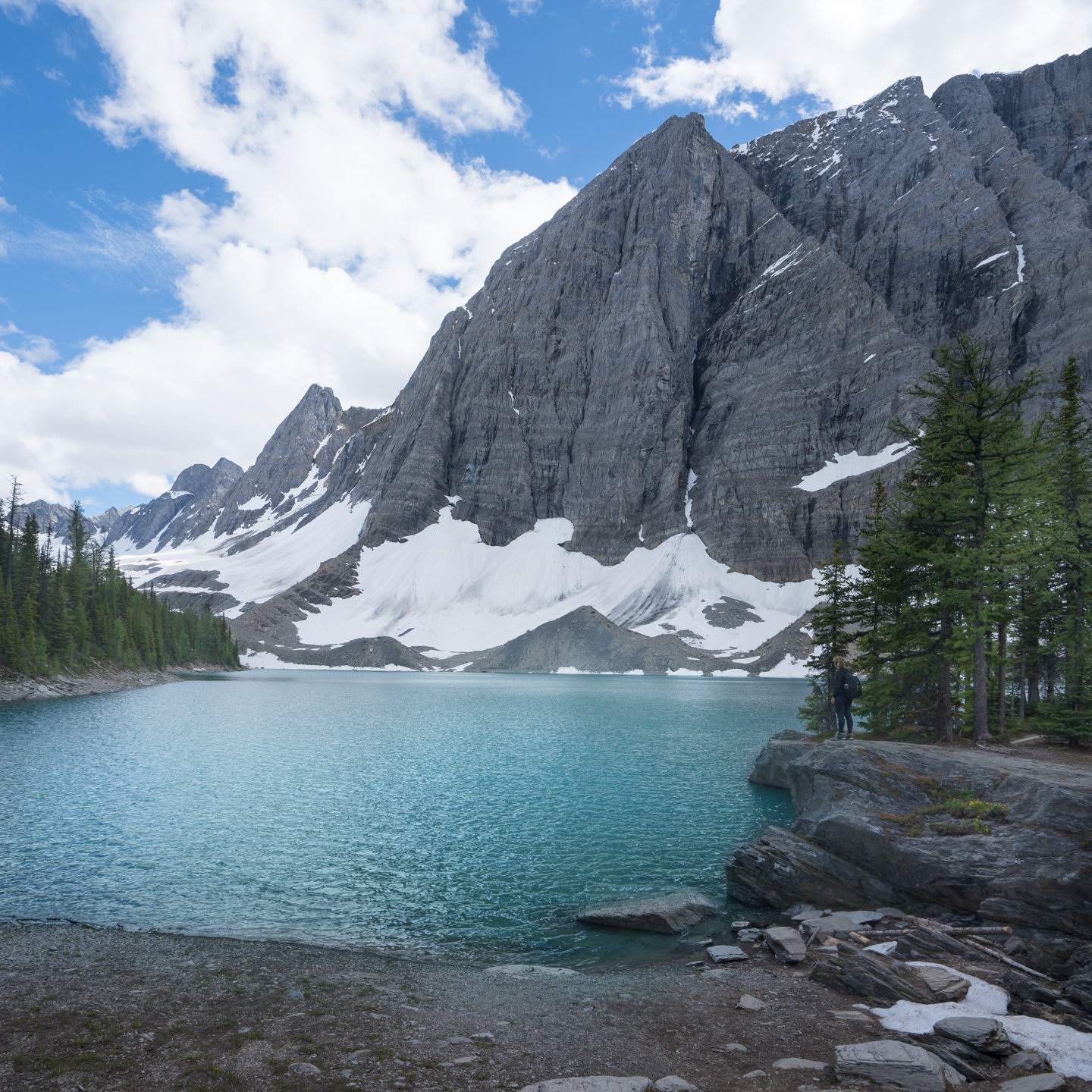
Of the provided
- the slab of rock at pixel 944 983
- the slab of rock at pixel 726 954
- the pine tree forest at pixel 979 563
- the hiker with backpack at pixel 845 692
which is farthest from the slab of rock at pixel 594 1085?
the hiker with backpack at pixel 845 692

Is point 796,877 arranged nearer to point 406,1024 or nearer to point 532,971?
point 532,971

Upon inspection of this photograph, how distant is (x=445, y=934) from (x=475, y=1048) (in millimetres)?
7269

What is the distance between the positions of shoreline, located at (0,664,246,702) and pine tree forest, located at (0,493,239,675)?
1.31 meters

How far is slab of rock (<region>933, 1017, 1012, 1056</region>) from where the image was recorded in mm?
9750

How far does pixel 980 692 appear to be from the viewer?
81.1 feet

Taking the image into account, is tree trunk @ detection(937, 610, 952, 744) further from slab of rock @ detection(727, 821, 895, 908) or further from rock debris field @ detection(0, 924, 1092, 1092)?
rock debris field @ detection(0, 924, 1092, 1092)

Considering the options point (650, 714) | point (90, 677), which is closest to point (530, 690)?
point (650, 714)

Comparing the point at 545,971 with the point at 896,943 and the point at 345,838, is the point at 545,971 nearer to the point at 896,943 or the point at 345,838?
the point at 896,943

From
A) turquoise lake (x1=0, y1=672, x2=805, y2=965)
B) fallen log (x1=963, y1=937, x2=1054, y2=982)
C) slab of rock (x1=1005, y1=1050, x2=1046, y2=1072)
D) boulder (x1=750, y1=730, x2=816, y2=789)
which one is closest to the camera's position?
slab of rock (x1=1005, y1=1050, x2=1046, y2=1072)

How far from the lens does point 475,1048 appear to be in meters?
10.5

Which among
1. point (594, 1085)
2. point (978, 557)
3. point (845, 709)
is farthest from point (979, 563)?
point (594, 1085)

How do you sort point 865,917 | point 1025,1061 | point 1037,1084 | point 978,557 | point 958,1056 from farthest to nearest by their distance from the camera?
point 978,557 → point 865,917 → point 958,1056 → point 1025,1061 → point 1037,1084

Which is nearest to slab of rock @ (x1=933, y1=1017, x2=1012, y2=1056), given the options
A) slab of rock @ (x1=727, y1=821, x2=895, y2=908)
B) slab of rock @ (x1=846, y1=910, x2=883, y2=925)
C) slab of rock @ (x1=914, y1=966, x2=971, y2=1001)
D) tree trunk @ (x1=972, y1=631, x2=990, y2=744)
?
slab of rock @ (x1=914, y1=966, x2=971, y2=1001)

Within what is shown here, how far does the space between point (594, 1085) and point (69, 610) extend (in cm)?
11232
